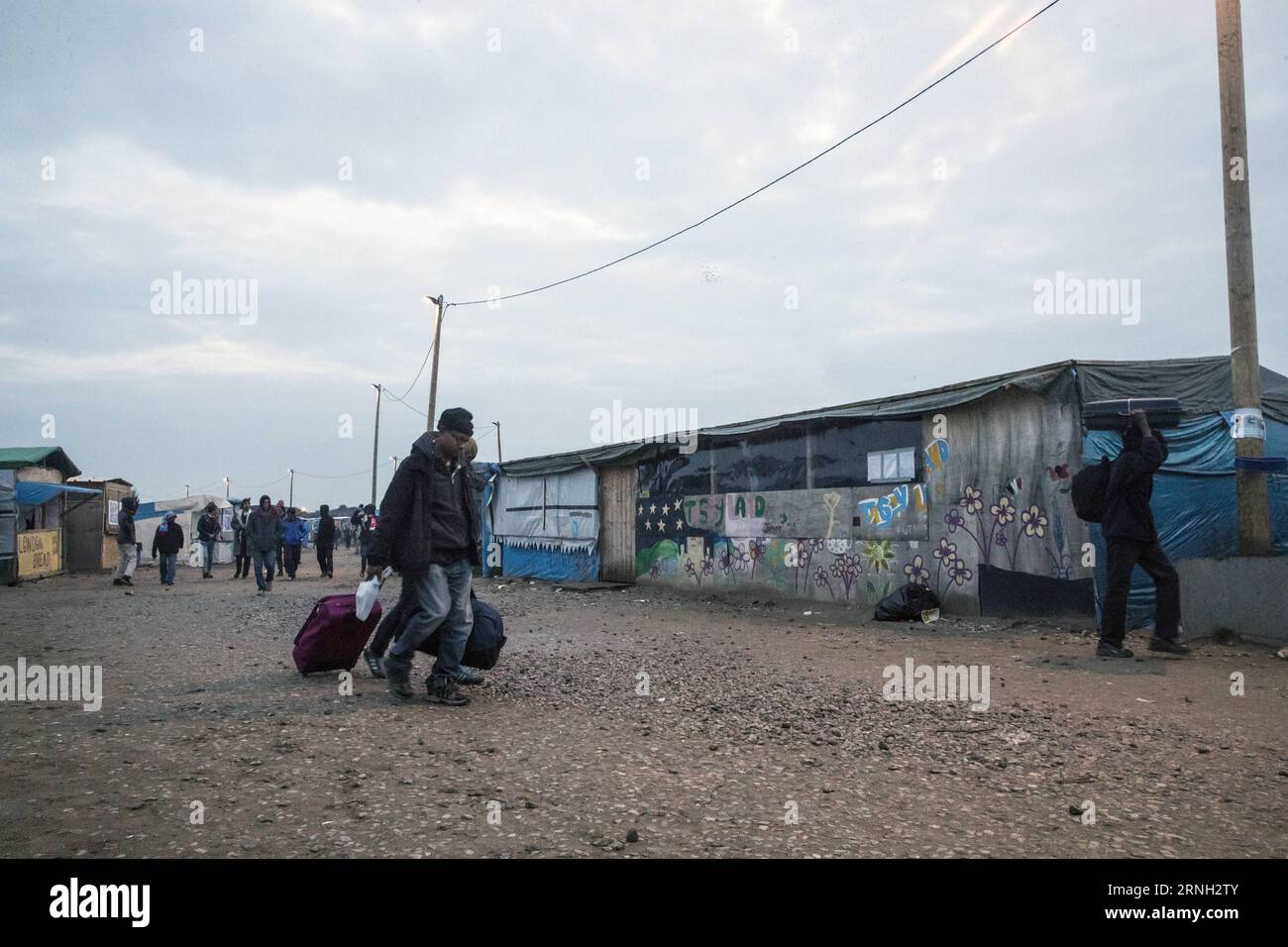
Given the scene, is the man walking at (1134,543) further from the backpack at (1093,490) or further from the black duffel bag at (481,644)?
the black duffel bag at (481,644)

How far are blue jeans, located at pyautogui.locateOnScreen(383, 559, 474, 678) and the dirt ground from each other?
1.05ft

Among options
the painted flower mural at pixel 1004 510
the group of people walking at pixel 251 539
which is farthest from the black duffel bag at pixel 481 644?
the group of people walking at pixel 251 539

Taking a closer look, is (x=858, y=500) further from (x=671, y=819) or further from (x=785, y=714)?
(x=671, y=819)

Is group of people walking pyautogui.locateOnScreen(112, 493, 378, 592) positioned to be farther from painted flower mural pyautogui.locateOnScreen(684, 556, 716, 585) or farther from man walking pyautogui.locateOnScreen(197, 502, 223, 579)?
painted flower mural pyautogui.locateOnScreen(684, 556, 716, 585)

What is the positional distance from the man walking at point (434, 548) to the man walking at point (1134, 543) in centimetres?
532

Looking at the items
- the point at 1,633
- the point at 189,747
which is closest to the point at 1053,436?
the point at 189,747

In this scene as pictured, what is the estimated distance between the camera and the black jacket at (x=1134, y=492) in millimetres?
6969

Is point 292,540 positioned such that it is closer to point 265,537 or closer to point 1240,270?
point 265,537

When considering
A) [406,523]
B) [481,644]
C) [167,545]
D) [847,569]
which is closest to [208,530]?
[167,545]

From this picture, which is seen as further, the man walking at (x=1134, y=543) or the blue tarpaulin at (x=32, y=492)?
the blue tarpaulin at (x=32, y=492)

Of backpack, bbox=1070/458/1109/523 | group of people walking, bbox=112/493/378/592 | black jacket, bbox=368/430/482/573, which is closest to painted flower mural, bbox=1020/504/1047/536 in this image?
backpack, bbox=1070/458/1109/523

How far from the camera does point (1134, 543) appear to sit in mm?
7000

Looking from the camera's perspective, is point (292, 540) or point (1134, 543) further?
point (292, 540)

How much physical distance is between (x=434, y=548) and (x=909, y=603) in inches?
278
